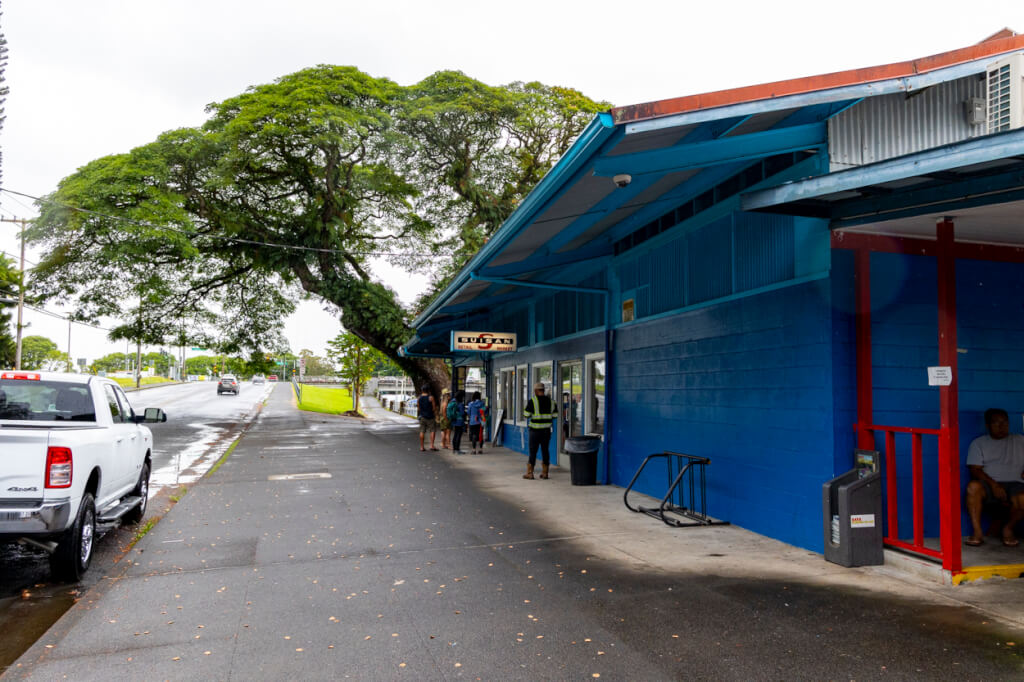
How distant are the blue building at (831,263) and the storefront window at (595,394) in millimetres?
2801

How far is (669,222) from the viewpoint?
977 centimetres

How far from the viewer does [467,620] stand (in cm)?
502

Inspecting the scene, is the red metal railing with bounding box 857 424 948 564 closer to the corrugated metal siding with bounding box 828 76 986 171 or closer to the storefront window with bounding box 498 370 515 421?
the corrugated metal siding with bounding box 828 76 986 171

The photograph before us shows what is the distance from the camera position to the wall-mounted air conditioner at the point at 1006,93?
665cm

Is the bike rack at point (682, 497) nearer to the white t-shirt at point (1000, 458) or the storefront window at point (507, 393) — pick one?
the white t-shirt at point (1000, 458)

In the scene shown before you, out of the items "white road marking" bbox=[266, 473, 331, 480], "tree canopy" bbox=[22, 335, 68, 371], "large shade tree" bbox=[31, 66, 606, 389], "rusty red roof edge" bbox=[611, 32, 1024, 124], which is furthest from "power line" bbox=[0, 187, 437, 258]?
"tree canopy" bbox=[22, 335, 68, 371]

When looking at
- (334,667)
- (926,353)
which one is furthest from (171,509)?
(926,353)

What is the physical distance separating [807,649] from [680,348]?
5348 millimetres

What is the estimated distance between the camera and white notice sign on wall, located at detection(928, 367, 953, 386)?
568 centimetres

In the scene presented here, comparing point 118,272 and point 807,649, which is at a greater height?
point 118,272

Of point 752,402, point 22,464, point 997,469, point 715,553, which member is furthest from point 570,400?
point 22,464

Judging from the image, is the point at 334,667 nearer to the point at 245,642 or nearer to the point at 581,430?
the point at 245,642

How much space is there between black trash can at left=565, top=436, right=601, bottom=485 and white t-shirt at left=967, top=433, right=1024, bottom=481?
5774 millimetres

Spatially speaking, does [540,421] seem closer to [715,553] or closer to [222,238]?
[715,553]
